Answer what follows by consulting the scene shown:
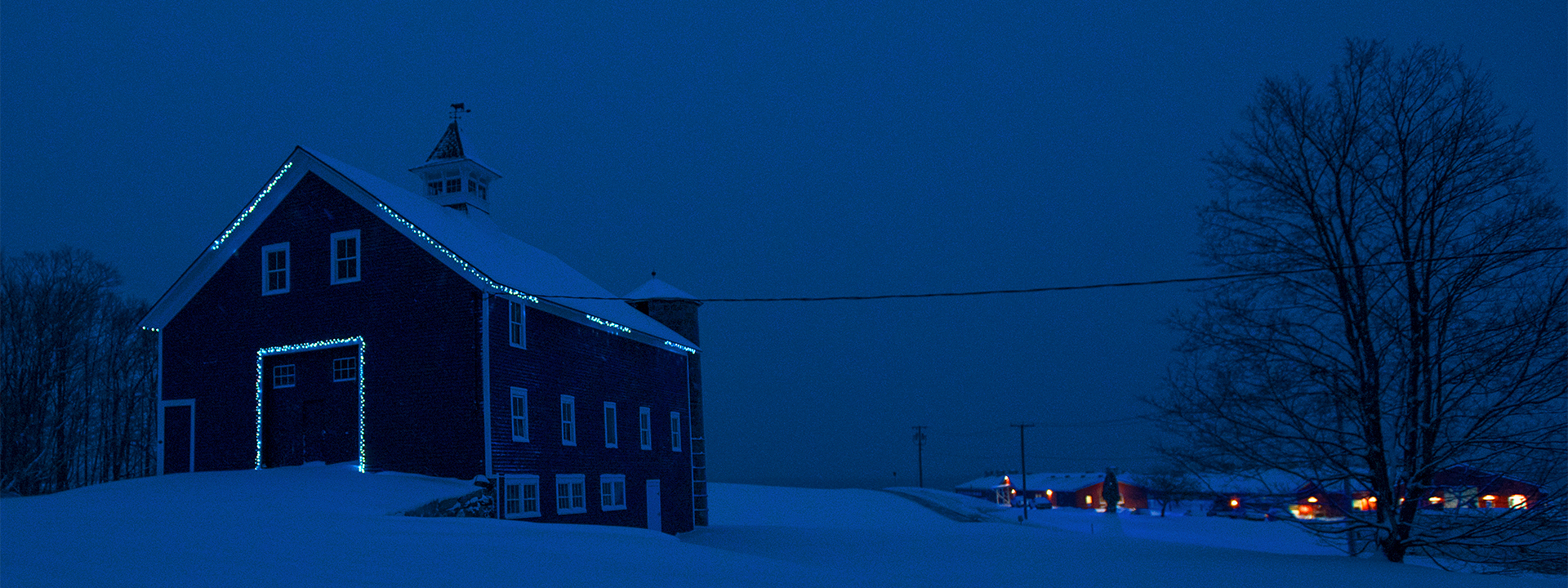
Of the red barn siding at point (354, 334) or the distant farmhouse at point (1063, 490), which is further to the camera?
the distant farmhouse at point (1063, 490)

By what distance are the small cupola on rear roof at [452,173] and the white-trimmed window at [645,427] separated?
26.7 ft

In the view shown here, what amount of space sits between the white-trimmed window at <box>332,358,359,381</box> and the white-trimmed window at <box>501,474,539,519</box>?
4586 millimetres

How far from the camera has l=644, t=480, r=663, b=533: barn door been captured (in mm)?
31828

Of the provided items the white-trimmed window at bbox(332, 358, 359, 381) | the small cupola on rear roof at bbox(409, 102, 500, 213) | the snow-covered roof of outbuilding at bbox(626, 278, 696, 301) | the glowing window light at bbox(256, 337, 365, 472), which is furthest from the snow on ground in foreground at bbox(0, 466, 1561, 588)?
the snow-covered roof of outbuilding at bbox(626, 278, 696, 301)

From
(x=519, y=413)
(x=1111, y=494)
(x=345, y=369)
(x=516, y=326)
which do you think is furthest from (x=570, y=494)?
(x=1111, y=494)

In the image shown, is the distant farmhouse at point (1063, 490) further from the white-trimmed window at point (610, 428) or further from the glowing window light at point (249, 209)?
the glowing window light at point (249, 209)

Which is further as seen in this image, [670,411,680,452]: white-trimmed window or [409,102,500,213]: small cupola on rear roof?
[670,411,680,452]: white-trimmed window

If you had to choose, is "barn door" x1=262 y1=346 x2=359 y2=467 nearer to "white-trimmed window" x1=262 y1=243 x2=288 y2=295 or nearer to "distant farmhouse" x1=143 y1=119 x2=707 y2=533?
"distant farmhouse" x1=143 y1=119 x2=707 y2=533

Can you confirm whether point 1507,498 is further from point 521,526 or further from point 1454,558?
point 521,526

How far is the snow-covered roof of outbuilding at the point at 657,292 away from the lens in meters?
39.2

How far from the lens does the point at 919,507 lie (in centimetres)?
6328

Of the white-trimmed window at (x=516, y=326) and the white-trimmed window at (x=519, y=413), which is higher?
the white-trimmed window at (x=516, y=326)

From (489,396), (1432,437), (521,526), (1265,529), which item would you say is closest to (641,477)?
(489,396)

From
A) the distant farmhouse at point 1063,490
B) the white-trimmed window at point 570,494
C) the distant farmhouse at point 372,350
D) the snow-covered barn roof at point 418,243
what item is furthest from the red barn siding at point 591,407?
the distant farmhouse at point 1063,490
